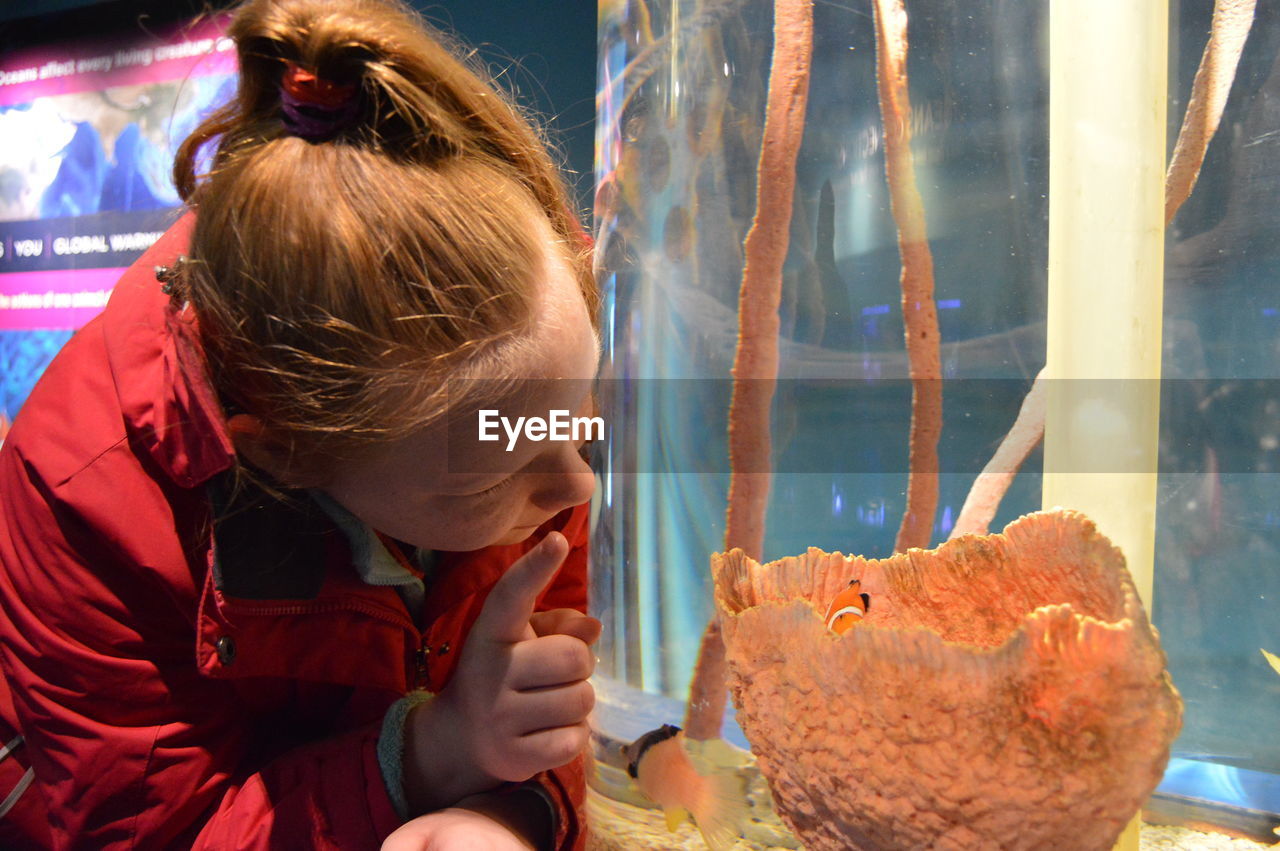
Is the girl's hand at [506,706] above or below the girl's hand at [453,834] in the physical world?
above

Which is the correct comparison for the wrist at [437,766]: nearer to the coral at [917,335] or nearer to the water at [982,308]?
the water at [982,308]

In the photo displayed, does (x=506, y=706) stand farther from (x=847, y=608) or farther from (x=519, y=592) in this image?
(x=847, y=608)

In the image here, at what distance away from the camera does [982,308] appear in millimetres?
568

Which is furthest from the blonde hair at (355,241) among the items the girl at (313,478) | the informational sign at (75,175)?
the informational sign at (75,175)

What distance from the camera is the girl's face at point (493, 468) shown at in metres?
0.47

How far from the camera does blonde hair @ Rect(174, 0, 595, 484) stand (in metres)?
0.43

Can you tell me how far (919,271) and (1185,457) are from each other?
0.66 feet

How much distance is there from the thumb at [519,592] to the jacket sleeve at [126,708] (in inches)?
4.2

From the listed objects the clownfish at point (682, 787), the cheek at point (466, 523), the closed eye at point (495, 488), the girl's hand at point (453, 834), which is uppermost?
the closed eye at point (495, 488)

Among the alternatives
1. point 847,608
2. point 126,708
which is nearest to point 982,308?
point 847,608

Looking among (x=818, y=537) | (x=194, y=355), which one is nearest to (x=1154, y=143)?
(x=818, y=537)

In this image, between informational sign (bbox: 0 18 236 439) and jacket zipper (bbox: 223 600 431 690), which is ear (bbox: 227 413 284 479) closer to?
jacket zipper (bbox: 223 600 431 690)

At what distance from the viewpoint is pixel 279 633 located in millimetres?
510

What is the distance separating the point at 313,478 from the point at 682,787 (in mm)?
291
